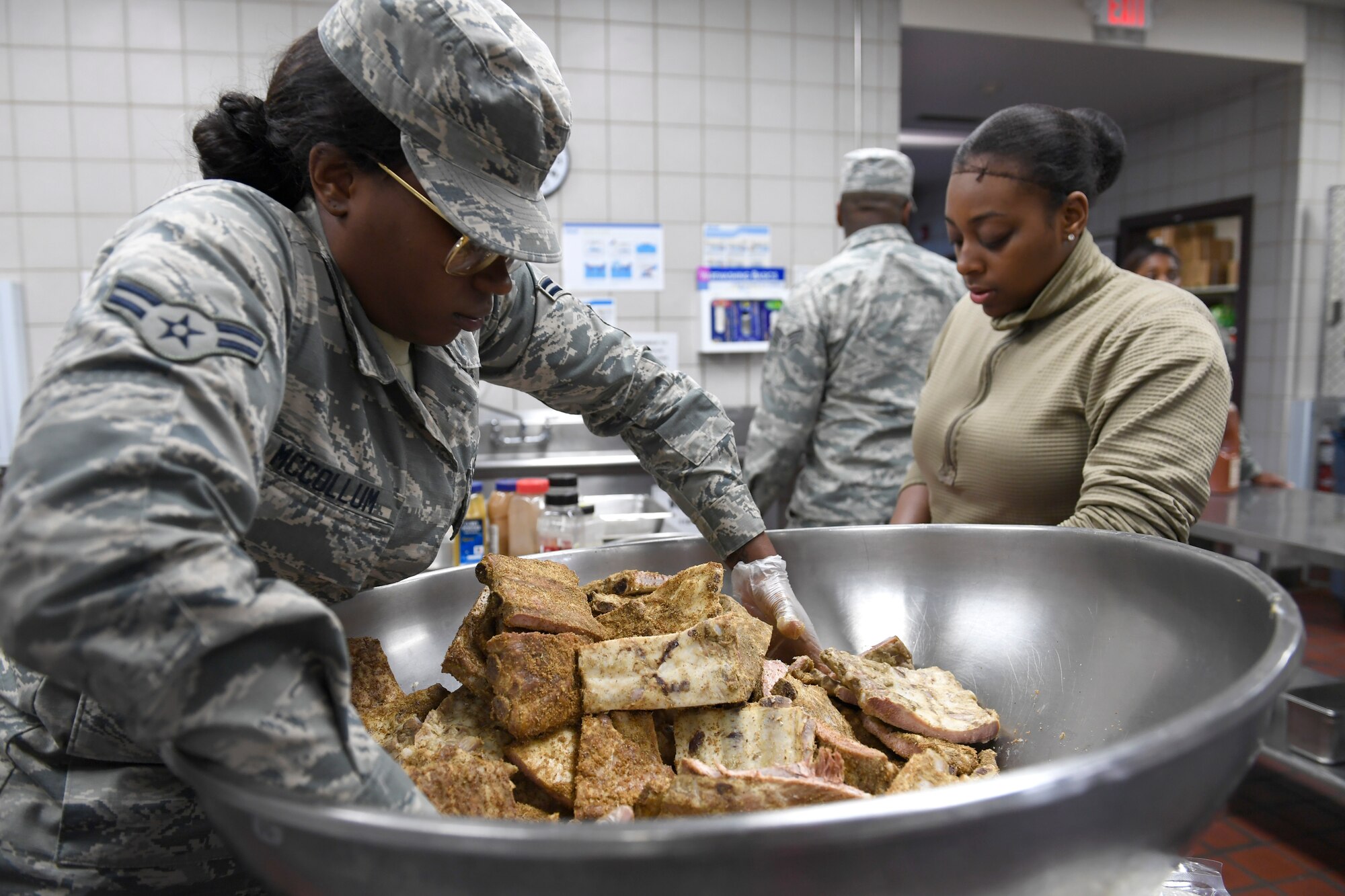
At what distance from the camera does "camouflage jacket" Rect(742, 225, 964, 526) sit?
109 inches

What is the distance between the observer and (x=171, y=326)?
0.62 m

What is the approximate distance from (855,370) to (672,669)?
78.1 inches

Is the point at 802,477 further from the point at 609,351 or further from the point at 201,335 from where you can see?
the point at 201,335

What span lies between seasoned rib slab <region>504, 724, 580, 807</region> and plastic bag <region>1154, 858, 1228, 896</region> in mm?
674

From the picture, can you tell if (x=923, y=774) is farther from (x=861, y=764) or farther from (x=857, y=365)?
(x=857, y=365)

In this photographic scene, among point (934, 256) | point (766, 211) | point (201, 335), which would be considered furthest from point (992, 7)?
point (201, 335)

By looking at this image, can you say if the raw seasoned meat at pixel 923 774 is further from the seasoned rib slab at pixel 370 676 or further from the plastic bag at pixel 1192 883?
the seasoned rib slab at pixel 370 676

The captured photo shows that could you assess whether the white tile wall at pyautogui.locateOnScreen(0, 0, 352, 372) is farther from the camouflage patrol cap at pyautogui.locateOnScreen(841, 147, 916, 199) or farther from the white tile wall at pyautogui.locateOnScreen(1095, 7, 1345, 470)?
the white tile wall at pyautogui.locateOnScreen(1095, 7, 1345, 470)

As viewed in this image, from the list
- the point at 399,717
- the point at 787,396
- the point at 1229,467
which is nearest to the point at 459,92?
the point at 399,717

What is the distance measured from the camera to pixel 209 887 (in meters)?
0.91

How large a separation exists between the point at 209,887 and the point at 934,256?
2.61 meters

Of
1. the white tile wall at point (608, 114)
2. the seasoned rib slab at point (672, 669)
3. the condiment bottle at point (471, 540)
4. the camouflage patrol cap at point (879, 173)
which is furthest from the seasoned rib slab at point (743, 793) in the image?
the white tile wall at point (608, 114)

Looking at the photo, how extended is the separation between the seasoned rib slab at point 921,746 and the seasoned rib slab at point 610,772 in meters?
0.26

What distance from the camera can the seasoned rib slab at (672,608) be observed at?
1.10 m
